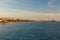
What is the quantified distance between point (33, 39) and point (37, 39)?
0.21m

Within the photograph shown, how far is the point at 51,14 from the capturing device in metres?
5.37

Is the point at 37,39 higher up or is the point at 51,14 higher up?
the point at 51,14

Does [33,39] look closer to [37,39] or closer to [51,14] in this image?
[37,39]

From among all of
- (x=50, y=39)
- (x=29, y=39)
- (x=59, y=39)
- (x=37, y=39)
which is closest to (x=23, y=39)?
(x=29, y=39)

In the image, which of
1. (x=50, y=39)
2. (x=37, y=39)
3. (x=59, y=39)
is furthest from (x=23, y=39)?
(x=59, y=39)

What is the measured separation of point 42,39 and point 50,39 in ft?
1.41

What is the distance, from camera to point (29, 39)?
6082 millimetres

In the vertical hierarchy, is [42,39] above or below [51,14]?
below

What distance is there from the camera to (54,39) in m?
5.99

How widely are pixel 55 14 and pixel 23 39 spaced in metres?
2.09

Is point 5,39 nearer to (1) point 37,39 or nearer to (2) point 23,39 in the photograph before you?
(2) point 23,39

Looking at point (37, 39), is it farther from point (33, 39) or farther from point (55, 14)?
point (55, 14)

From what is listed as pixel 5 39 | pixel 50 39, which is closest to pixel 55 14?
pixel 50 39

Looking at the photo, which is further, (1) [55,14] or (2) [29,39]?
(2) [29,39]
